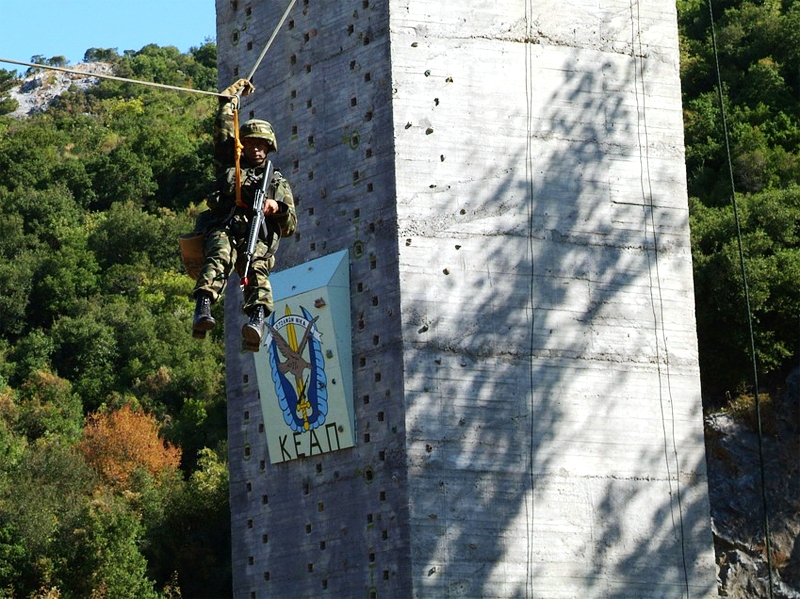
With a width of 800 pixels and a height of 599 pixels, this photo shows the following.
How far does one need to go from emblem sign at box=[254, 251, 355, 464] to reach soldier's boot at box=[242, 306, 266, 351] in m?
10.3

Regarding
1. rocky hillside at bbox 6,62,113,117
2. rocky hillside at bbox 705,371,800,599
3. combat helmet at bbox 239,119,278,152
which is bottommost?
rocky hillside at bbox 705,371,800,599

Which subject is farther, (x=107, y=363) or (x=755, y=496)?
(x=107, y=363)

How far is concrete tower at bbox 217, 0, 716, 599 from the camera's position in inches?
779

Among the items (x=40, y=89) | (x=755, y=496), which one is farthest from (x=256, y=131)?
(x=40, y=89)

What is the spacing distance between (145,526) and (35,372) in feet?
47.3

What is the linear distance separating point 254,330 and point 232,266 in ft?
2.04

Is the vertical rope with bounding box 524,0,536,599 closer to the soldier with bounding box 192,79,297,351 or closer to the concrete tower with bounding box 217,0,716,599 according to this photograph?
the concrete tower with bounding box 217,0,716,599

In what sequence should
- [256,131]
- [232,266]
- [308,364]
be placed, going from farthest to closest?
[308,364], [256,131], [232,266]

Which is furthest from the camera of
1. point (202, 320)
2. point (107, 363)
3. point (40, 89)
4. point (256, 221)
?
point (40, 89)

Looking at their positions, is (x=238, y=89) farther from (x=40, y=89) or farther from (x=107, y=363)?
(x=40, y=89)

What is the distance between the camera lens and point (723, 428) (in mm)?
26609

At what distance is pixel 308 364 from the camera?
21.2 metres

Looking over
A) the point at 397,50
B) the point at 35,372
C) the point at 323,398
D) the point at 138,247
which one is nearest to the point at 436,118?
the point at 397,50

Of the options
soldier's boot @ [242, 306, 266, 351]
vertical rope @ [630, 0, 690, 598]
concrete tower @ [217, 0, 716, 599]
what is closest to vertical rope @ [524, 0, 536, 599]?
concrete tower @ [217, 0, 716, 599]
